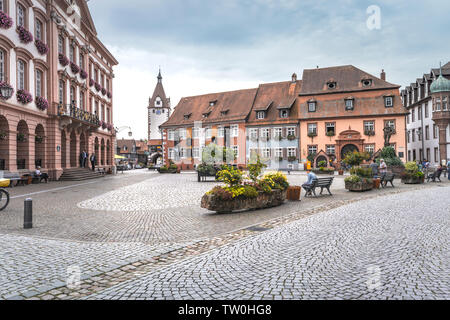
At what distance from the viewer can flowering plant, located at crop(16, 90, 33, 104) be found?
2055 centimetres

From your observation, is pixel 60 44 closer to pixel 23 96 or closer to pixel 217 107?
pixel 23 96

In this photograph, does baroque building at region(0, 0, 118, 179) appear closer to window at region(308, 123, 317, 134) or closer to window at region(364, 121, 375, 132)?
window at region(308, 123, 317, 134)

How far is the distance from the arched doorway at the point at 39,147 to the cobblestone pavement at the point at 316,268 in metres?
21.4

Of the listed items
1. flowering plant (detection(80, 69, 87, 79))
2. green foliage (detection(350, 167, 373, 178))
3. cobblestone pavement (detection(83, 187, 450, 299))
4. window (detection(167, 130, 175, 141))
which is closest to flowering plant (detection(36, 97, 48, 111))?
flowering plant (detection(80, 69, 87, 79))

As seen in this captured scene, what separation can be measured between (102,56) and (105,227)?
3344 cm

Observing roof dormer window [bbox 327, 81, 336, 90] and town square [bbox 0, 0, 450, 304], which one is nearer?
town square [bbox 0, 0, 450, 304]

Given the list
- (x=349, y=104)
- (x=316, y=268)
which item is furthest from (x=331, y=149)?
(x=316, y=268)

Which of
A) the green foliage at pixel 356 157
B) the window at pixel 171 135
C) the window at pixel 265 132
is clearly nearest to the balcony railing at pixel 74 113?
the green foliage at pixel 356 157

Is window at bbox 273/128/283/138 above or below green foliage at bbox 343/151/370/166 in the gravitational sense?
above

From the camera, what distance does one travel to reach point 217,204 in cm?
994

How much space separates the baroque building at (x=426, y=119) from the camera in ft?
136

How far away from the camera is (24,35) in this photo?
2084cm

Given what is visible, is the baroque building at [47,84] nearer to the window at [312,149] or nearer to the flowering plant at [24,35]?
the flowering plant at [24,35]
